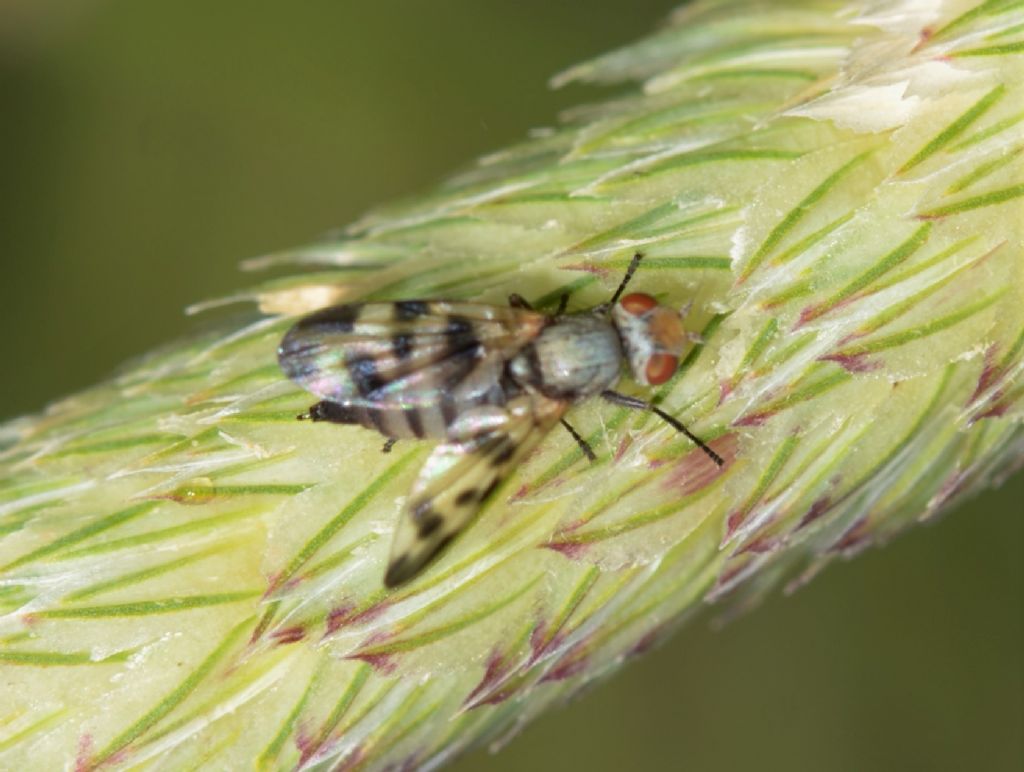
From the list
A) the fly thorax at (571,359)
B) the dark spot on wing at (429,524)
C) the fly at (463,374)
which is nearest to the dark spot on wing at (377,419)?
the fly at (463,374)

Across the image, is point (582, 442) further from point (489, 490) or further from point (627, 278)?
point (627, 278)

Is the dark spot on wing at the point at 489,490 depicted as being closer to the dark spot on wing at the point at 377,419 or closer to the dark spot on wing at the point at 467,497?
the dark spot on wing at the point at 467,497

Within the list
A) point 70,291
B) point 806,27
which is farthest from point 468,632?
point 70,291

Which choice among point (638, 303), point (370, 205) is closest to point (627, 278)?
point (638, 303)

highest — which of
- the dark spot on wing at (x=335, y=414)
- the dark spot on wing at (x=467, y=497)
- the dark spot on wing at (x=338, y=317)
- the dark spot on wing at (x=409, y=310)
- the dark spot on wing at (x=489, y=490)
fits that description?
the dark spot on wing at (x=338, y=317)

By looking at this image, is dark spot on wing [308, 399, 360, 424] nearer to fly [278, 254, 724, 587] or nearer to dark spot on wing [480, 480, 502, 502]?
fly [278, 254, 724, 587]

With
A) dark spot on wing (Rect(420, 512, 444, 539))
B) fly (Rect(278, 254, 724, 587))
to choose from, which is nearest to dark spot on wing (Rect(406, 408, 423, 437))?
fly (Rect(278, 254, 724, 587))

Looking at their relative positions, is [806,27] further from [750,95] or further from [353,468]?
[353,468]
